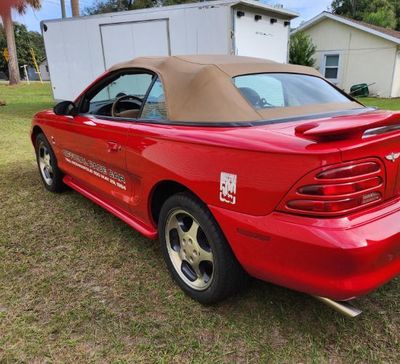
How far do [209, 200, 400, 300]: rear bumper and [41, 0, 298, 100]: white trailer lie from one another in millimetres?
6145

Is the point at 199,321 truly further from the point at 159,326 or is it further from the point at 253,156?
the point at 253,156

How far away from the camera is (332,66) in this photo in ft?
63.8

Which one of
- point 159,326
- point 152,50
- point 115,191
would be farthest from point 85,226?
point 152,50

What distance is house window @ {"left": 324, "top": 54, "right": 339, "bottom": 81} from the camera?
19.3 metres

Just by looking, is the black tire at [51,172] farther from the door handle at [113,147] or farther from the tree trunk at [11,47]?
the tree trunk at [11,47]

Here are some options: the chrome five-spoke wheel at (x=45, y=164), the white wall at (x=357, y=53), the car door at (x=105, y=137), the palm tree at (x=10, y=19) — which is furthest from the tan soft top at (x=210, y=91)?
the palm tree at (x=10, y=19)

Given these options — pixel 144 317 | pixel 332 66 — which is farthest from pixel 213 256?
pixel 332 66

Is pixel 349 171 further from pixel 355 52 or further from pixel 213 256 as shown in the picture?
pixel 355 52

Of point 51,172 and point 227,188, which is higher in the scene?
point 227,188

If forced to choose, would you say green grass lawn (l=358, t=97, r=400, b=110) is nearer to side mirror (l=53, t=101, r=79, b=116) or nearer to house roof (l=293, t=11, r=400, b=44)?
house roof (l=293, t=11, r=400, b=44)

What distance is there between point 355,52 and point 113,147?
61.7ft

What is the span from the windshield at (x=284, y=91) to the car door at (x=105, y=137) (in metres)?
0.79

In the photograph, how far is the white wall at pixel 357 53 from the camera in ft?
58.5

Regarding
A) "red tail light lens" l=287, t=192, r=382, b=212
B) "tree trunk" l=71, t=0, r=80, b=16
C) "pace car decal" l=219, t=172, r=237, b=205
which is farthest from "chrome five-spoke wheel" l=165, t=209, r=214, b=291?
"tree trunk" l=71, t=0, r=80, b=16
